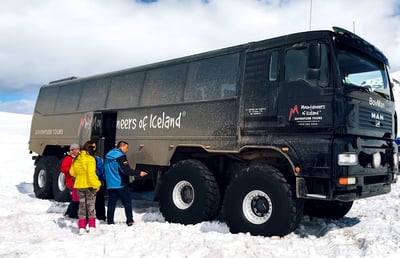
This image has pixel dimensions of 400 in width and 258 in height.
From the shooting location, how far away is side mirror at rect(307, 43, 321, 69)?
5.58m

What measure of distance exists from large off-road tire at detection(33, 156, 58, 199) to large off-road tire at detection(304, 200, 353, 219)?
7.48 meters

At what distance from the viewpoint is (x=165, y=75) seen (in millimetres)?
8391

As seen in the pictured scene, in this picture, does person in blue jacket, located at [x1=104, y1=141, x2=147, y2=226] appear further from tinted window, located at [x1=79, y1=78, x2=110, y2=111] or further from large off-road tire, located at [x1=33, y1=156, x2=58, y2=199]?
large off-road tire, located at [x1=33, y1=156, x2=58, y2=199]

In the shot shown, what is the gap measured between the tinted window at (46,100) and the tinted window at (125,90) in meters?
3.26

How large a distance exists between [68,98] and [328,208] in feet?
26.5

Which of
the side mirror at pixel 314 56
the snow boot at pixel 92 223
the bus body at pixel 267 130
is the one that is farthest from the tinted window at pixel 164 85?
the side mirror at pixel 314 56

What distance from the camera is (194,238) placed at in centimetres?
582

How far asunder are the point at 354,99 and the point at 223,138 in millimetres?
2334

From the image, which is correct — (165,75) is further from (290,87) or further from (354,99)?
(354,99)

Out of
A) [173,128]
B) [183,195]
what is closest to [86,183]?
[183,195]

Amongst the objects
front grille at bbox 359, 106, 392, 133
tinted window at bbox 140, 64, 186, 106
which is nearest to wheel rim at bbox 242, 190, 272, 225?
front grille at bbox 359, 106, 392, 133

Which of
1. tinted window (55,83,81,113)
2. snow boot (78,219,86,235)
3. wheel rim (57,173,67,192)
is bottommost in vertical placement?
snow boot (78,219,86,235)

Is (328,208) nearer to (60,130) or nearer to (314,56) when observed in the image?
(314,56)

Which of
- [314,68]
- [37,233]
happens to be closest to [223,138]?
[314,68]
